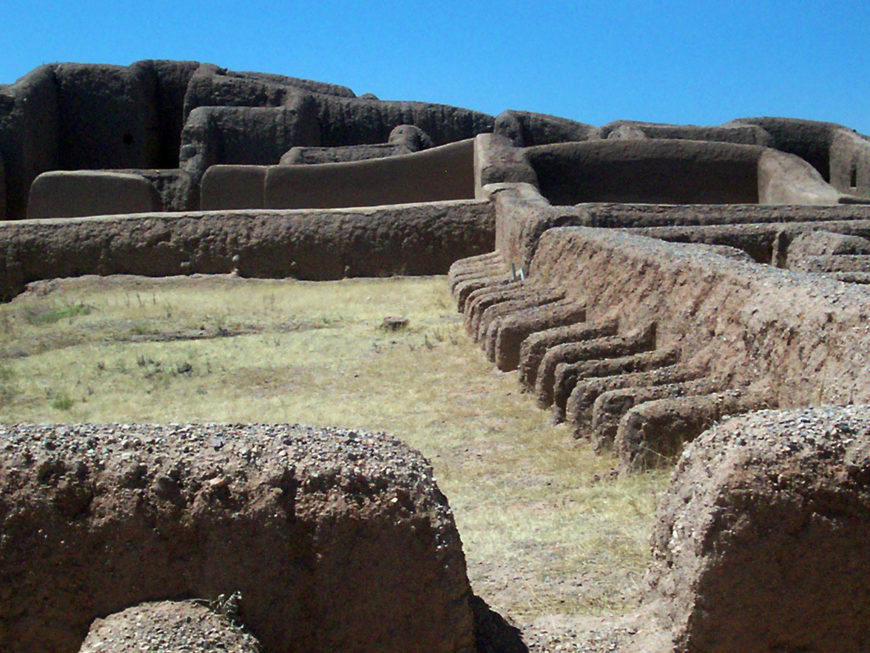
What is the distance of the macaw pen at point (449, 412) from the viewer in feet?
8.89

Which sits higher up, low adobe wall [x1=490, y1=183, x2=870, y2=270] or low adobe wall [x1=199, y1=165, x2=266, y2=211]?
low adobe wall [x1=199, y1=165, x2=266, y2=211]

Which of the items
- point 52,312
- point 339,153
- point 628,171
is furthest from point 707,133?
point 52,312

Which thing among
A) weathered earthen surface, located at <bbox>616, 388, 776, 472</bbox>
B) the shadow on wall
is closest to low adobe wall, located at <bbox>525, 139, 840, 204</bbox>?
the shadow on wall

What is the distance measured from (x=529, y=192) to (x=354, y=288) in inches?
102

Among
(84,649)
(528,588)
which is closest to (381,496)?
(84,649)

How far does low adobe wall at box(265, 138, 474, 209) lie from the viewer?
1590cm

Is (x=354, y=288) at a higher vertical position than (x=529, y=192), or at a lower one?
lower

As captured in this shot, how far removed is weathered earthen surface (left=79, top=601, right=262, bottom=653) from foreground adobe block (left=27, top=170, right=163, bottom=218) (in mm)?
15280

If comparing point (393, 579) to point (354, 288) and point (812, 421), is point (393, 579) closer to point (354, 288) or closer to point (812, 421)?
point (812, 421)

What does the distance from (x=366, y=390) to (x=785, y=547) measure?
5.28 metres

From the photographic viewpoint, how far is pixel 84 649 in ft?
8.49

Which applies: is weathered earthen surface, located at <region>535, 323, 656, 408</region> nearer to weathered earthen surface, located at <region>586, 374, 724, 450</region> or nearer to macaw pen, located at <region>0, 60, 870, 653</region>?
macaw pen, located at <region>0, 60, 870, 653</region>

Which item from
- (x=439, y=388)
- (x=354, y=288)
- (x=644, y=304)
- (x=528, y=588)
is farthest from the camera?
(x=354, y=288)

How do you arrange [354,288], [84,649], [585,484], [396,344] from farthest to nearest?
[354,288]
[396,344]
[585,484]
[84,649]
